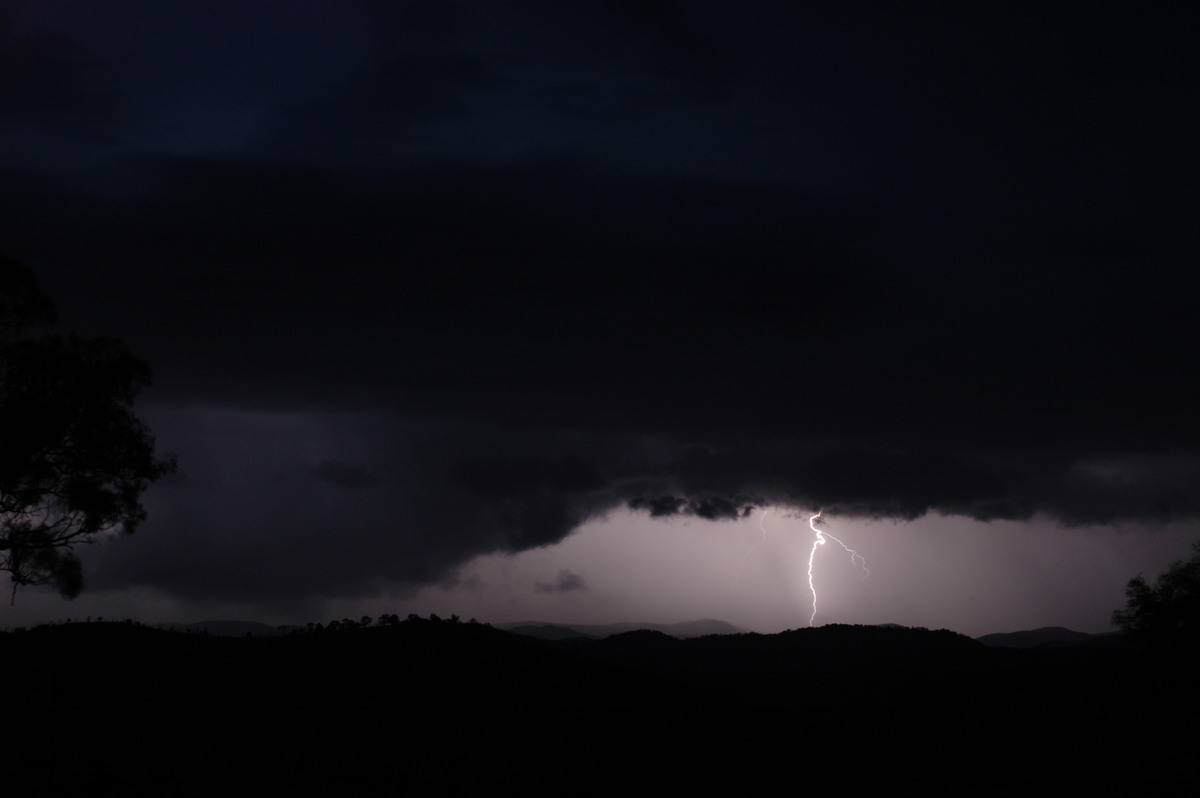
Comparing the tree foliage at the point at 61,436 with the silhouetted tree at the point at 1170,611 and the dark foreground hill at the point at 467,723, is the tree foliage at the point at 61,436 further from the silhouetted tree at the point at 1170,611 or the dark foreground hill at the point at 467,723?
the silhouetted tree at the point at 1170,611

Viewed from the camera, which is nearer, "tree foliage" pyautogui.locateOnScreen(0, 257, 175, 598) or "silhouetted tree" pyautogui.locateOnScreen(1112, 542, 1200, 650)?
"tree foliage" pyautogui.locateOnScreen(0, 257, 175, 598)

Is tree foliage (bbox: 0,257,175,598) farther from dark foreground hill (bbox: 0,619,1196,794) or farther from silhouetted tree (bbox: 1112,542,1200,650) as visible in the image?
silhouetted tree (bbox: 1112,542,1200,650)

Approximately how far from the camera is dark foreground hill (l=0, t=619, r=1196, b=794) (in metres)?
29.7

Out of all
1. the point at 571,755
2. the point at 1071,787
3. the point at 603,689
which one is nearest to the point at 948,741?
the point at 1071,787

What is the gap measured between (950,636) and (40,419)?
7862cm

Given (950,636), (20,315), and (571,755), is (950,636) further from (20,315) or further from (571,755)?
(20,315)

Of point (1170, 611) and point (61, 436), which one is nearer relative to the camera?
point (61, 436)

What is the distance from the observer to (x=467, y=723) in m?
36.1

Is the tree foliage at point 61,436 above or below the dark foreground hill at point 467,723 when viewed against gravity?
above

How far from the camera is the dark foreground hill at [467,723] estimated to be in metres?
29.7

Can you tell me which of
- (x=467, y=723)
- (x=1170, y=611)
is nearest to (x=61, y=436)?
(x=467, y=723)

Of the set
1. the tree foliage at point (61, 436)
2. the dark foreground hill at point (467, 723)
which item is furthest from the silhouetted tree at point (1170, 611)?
the tree foliage at point (61, 436)

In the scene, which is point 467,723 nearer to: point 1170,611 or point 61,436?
point 61,436

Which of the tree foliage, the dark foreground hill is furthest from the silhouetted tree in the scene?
the tree foliage
